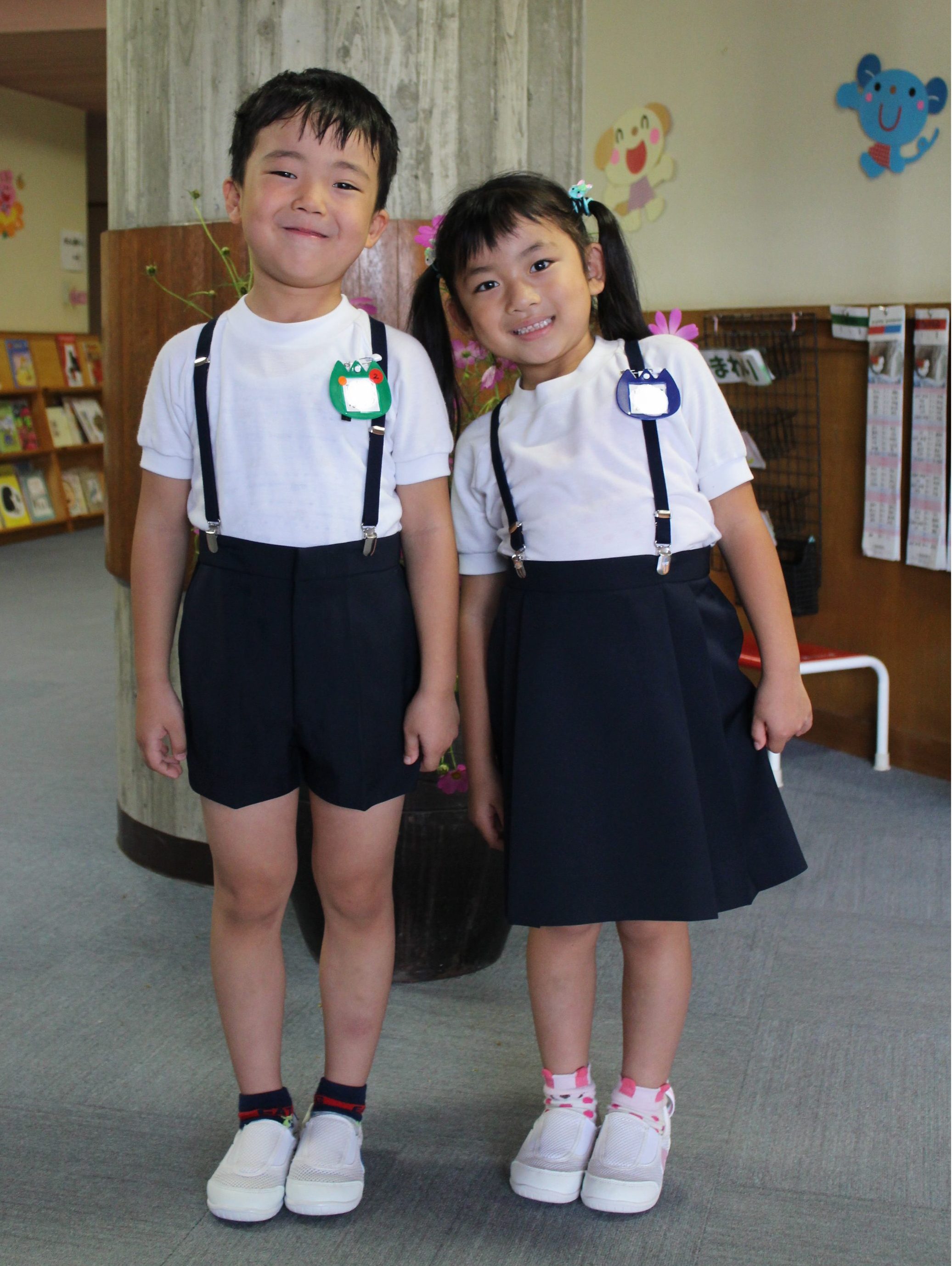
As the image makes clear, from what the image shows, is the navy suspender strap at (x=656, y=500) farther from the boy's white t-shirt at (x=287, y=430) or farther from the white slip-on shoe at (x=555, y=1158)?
the white slip-on shoe at (x=555, y=1158)

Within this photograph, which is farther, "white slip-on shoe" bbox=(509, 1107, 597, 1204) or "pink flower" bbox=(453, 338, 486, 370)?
"pink flower" bbox=(453, 338, 486, 370)

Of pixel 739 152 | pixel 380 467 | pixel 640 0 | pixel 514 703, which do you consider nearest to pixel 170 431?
pixel 380 467

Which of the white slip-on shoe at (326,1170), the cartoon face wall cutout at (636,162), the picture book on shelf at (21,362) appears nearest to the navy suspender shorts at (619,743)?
the white slip-on shoe at (326,1170)

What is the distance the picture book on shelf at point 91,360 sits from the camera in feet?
25.9

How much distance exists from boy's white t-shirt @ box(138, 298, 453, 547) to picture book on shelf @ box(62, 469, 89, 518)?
657 cm

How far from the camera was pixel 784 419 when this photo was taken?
3480 mm

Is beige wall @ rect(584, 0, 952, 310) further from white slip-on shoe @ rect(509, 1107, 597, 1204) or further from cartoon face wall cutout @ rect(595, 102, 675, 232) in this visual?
white slip-on shoe @ rect(509, 1107, 597, 1204)

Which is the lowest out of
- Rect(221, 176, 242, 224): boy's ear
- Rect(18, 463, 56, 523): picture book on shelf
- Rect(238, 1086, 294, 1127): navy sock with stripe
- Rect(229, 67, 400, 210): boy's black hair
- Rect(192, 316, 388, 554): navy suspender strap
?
Rect(238, 1086, 294, 1127): navy sock with stripe

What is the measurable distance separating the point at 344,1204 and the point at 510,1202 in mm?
202

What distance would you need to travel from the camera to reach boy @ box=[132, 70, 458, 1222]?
51.6 inches

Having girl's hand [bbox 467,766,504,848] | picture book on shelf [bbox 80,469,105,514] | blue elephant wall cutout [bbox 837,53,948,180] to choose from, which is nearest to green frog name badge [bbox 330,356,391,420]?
girl's hand [bbox 467,766,504,848]

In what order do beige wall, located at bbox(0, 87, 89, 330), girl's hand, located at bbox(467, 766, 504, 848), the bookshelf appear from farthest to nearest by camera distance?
beige wall, located at bbox(0, 87, 89, 330)
the bookshelf
girl's hand, located at bbox(467, 766, 504, 848)

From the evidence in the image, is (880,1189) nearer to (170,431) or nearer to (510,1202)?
(510,1202)

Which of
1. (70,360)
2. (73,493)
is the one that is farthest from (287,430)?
(70,360)
